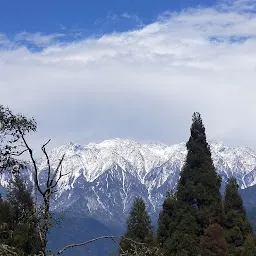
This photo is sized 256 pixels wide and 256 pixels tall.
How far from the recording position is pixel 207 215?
54.5m

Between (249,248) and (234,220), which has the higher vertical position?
(234,220)

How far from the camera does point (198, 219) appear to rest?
5547 centimetres

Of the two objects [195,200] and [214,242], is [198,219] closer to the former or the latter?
[195,200]

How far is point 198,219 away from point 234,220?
370 cm

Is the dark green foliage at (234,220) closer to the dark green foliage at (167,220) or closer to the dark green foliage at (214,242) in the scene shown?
the dark green foliage at (214,242)

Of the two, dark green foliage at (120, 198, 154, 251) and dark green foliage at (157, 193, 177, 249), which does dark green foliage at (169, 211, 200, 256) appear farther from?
dark green foliage at (120, 198, 154, 251)

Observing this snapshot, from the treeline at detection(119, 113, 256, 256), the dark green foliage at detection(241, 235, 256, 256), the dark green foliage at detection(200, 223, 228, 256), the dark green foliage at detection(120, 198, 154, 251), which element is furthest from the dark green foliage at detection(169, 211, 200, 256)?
the dark green foliage at detection(241, 235, 256, 256)

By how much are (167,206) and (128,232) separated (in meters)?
5.91

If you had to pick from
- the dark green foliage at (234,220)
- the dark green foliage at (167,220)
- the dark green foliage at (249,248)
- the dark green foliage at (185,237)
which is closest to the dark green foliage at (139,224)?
the dark green foliage at (185,237)

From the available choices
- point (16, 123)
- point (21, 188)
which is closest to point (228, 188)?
point (21, 188)

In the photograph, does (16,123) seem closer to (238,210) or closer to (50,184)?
(50,184)

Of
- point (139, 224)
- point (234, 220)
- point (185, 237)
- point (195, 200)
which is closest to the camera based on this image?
point (185, 237)

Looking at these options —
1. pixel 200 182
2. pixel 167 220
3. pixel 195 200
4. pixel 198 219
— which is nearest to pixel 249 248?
pixel 198 219

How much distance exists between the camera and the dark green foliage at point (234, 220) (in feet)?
179
